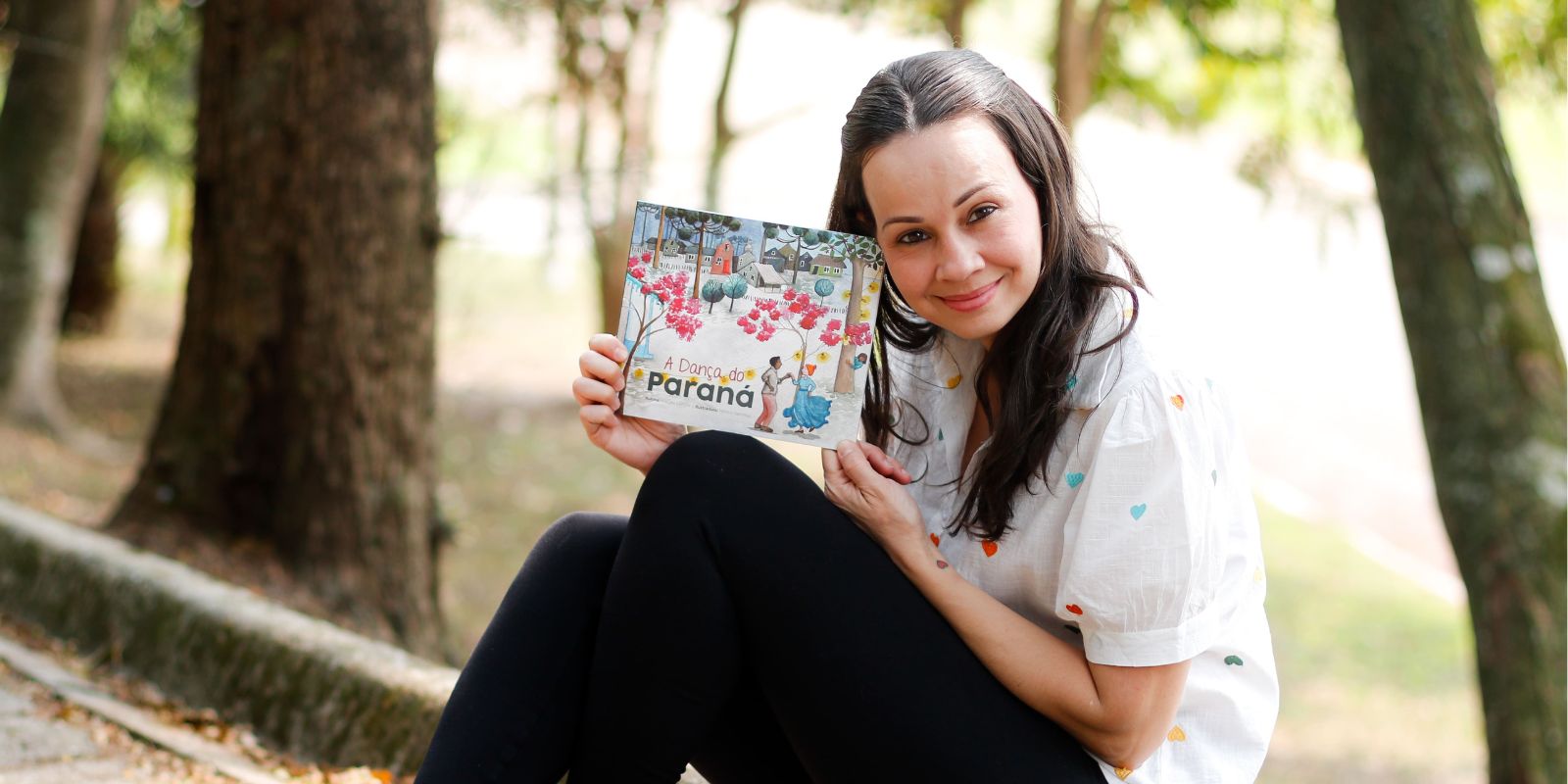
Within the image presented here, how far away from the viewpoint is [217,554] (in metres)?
3.04

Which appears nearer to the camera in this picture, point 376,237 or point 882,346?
point 882,346

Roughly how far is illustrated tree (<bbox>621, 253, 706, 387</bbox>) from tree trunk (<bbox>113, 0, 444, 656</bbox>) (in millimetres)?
1623

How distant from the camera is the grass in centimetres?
515

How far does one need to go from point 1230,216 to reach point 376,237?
8443mm

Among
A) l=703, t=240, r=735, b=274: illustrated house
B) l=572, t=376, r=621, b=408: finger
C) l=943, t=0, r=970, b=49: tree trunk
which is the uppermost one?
l=943, t=0, r=970, b=49: tree trunk

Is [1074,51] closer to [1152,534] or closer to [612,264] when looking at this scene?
[612,264]

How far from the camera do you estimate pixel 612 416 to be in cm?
169

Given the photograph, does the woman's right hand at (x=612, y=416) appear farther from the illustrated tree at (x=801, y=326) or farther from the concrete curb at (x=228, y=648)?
the concrete curb at (x=228, y=648)

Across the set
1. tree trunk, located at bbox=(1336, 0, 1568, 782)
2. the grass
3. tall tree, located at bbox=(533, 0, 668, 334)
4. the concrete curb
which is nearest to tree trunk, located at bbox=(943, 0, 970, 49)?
tall tree, located at bbox=(533, 0, 668, 334)

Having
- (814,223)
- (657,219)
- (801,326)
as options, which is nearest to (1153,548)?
(801,326)

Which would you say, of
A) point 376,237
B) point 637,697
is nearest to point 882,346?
point 637,697

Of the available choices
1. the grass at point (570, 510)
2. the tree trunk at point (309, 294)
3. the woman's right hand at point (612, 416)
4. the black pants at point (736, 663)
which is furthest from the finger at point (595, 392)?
the grass at point (570, 510)

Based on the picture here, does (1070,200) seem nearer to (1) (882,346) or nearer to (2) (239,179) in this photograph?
(1) (882,346)

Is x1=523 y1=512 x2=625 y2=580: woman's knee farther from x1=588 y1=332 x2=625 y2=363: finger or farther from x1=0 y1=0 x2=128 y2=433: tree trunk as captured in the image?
x1=0 y1=0 x2=128 y2=433: tree trunk
